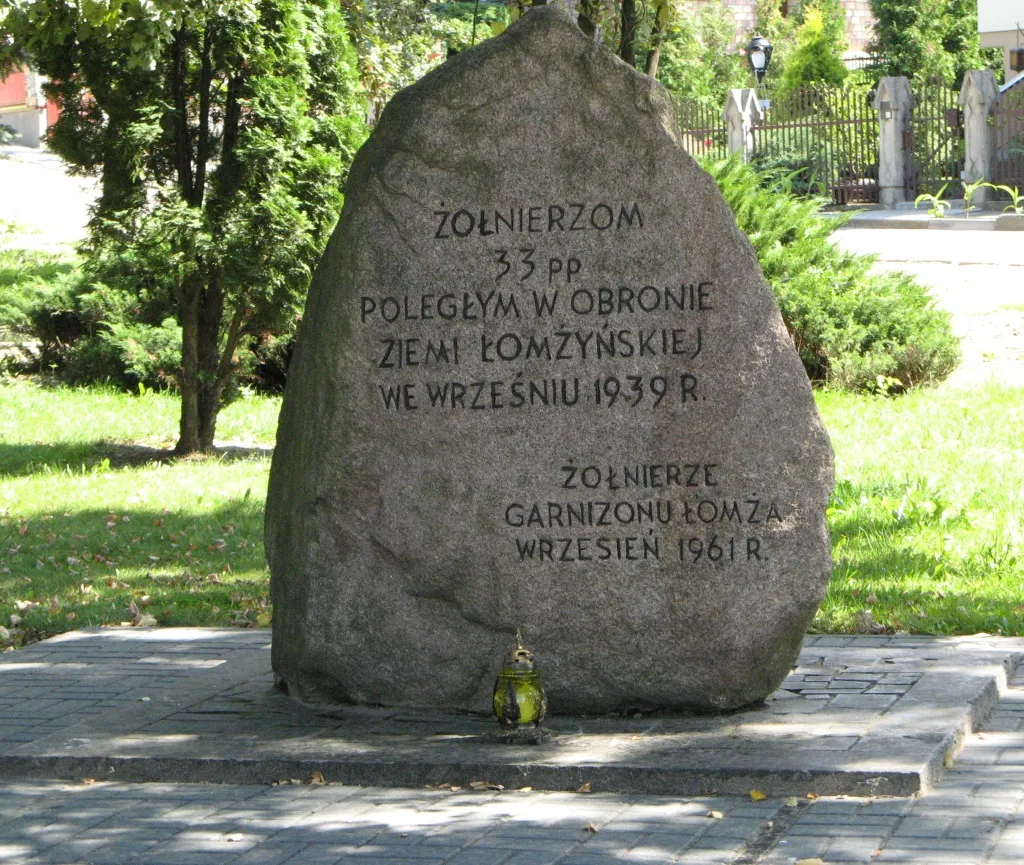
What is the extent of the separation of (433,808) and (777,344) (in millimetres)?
2001

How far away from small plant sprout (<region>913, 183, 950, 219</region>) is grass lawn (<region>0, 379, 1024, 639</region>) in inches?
561

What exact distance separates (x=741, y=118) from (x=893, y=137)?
3557mm

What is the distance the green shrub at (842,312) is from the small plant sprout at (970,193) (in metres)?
13.4

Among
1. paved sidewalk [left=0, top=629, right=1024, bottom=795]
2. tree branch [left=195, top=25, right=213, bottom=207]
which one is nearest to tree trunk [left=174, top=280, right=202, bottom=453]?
tree branch [left=195, top=25, right=213, bottom=207]

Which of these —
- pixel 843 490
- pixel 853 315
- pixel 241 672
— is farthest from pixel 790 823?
pixel 853 315

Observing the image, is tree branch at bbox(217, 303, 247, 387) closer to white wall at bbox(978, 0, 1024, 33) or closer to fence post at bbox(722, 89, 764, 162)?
fence post at bbox(722, 89, 764, 162)

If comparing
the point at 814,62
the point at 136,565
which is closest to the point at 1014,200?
the point at 814,62

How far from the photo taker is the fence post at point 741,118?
1287 inches

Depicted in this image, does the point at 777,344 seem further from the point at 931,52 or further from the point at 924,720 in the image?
the point at 931,52

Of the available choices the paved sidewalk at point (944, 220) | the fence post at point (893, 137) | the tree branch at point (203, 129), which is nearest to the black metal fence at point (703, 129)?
the fence post at point (893, 137)

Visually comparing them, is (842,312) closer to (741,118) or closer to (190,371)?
(190,371)

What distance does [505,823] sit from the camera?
15.0ft

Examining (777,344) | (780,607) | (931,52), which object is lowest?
(780,607)

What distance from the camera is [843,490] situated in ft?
30.9
